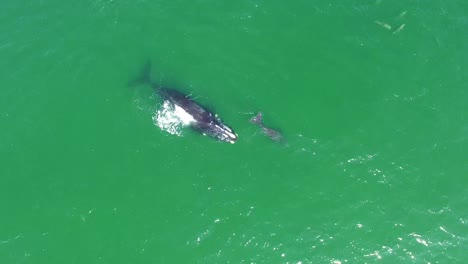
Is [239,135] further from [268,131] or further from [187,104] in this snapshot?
[187,104]

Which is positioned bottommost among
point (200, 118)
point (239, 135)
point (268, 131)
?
point (200, 118)

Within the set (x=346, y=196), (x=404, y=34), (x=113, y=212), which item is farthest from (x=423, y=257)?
(x=113, y=212)

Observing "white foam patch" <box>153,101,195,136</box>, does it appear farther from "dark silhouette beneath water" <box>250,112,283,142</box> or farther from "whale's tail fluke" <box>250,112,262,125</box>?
"dark silhouette beneath water" <box>250,112,283,142</box>

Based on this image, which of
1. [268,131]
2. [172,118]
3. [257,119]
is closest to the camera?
[268,131]

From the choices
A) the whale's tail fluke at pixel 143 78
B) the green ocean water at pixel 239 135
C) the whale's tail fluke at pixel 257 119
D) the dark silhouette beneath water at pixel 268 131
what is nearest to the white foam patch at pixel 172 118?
the green ocean water at pixel 239 135

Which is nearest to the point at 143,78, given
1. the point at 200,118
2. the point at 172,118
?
the point at 172,118

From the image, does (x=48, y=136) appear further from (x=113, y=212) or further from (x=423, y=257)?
(x=423, y=257)

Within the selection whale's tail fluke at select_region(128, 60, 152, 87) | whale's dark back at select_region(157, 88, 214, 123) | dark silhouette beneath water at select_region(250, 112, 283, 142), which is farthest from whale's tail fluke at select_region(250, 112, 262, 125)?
whale's tail fluke at select_region(128, 60, 152, 87)
